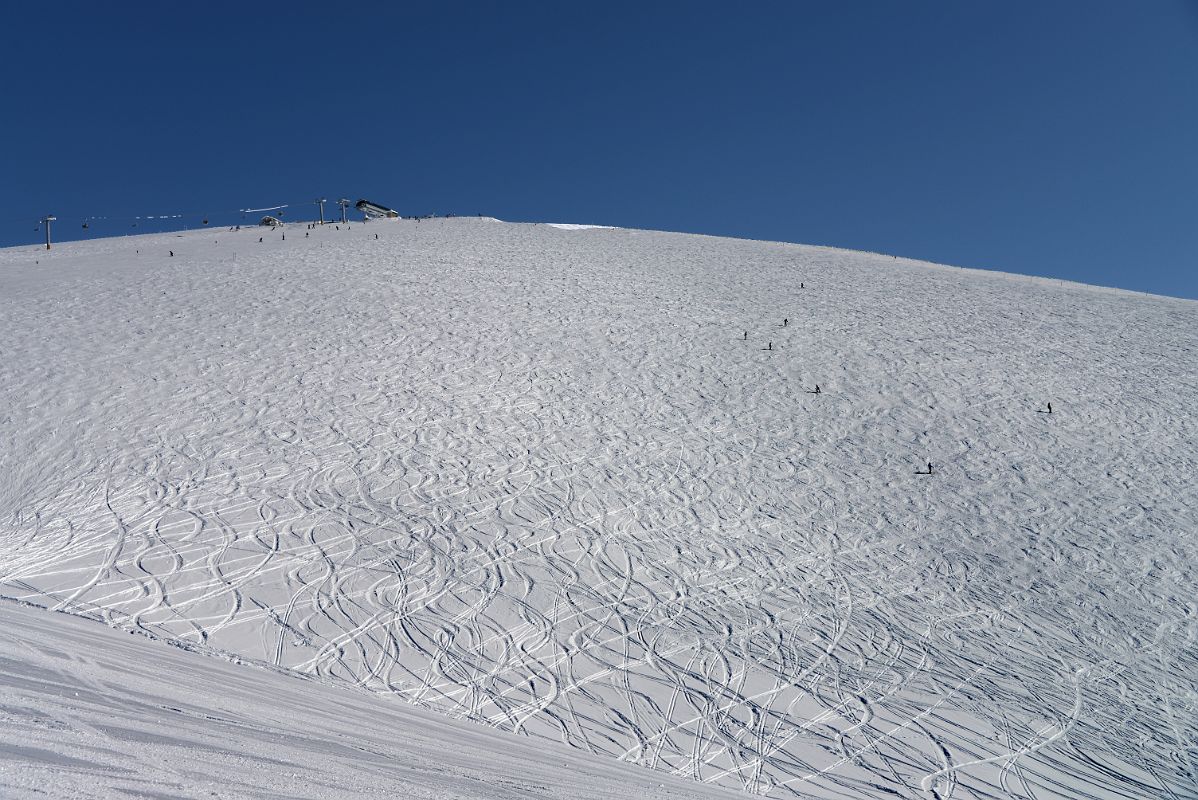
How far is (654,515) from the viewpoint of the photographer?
1142 cm

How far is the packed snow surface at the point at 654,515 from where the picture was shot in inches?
300

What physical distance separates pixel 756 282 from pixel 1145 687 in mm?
17336

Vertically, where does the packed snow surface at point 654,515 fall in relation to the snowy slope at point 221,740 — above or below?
above

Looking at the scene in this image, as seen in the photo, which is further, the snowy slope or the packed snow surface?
the packed snow surface

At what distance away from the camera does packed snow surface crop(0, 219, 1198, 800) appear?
7.62 meters

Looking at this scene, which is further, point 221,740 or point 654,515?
point 654,515

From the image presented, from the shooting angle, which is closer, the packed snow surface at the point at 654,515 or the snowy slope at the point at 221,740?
the snowy slope at the point at 221,740

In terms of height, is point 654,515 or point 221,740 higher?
point 654,515

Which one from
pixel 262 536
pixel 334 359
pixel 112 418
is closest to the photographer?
pixel 262 536

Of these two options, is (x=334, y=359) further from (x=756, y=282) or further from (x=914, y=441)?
(x=756, y=282)

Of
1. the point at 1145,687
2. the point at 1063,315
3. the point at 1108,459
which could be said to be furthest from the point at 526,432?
the point at 1063,315

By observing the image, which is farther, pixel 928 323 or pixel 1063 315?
pixel 1063 315

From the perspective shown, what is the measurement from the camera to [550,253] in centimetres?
2723

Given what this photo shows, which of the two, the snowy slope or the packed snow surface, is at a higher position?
the packed snow surface
